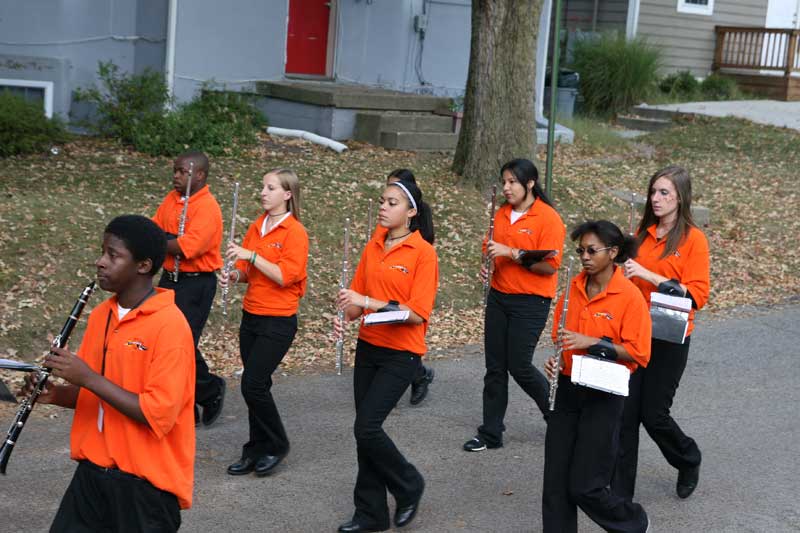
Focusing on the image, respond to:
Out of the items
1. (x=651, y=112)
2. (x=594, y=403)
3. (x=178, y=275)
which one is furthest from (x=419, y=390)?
→ (x=651, y=112)

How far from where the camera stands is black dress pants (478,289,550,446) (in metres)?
7.30

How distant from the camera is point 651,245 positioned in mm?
6492

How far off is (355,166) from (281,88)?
2.40 m

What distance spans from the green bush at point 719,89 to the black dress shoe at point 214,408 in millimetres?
21264

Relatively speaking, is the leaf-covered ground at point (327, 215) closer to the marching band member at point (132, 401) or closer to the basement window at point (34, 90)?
the basement window at point (34, 90)

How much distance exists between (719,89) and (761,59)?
70.1 inches

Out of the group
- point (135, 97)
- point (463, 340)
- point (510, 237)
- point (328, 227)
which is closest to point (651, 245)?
point (510, 237)

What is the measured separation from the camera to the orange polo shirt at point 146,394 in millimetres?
4043

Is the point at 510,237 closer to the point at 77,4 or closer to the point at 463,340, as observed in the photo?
the point at 463,340

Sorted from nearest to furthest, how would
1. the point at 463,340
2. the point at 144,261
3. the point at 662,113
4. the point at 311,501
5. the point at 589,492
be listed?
the point at 144,261 < the point at 589,492 < the point at 311,501 < the point at 463,340 < the point at 662,113

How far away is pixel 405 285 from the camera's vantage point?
5.99m

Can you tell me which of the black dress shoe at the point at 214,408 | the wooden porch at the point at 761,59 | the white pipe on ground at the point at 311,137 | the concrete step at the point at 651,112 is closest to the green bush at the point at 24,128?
the white pipe on ground at the point at 311,137

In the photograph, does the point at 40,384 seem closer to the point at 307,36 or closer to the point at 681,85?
the point at 307,36

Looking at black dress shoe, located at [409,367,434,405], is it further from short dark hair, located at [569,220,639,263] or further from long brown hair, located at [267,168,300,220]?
short dark hair, located at [569,220,639,263]
